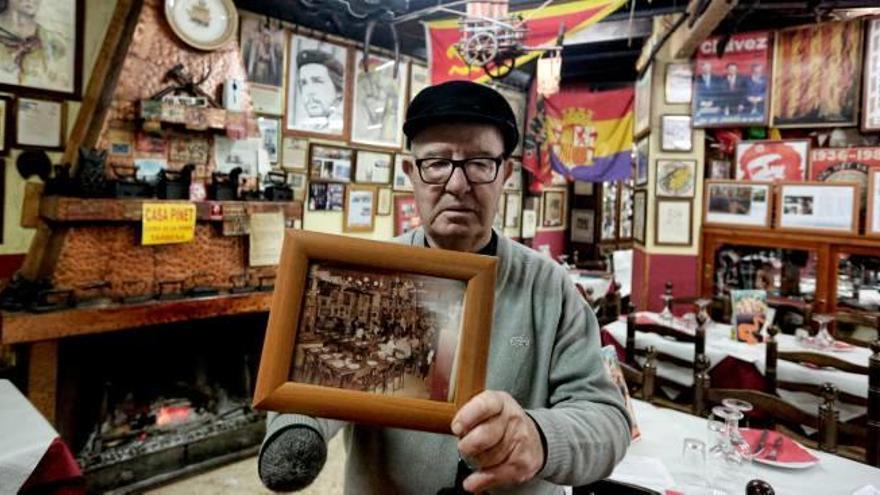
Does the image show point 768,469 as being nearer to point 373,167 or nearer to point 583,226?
point 373,167

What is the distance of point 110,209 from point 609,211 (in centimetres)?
1041

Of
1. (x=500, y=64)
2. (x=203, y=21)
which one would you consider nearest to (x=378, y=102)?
(x=500, y=64)

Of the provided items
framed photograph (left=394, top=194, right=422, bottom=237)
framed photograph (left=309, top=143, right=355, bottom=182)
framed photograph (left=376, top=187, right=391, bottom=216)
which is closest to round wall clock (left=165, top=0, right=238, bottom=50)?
framed photograph (left=309, top=143, right=355, bottom=182)

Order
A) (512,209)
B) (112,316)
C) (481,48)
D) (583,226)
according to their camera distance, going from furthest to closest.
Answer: (583,226)
(512,209)
(481,48)
(112,316)

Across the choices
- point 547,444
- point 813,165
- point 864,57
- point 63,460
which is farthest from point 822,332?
point 63,460

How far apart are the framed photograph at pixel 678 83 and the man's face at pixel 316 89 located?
393cm

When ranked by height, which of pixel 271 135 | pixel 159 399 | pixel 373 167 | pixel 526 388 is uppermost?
pixel 271 135

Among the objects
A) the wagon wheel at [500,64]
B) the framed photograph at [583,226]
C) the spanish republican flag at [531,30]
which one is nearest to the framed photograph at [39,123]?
the spanish republican flag at [531,30]

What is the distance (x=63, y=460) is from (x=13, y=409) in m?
0.42

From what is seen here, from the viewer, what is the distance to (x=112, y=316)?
3305 millimetres

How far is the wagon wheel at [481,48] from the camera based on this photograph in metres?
4.38

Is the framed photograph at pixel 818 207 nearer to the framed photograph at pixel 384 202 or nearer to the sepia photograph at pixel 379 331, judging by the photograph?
the framed photograph at pixel 384 202

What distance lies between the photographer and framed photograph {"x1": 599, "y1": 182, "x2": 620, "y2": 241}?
1156 cm

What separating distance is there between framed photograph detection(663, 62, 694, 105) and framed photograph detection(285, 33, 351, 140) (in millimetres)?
3766
